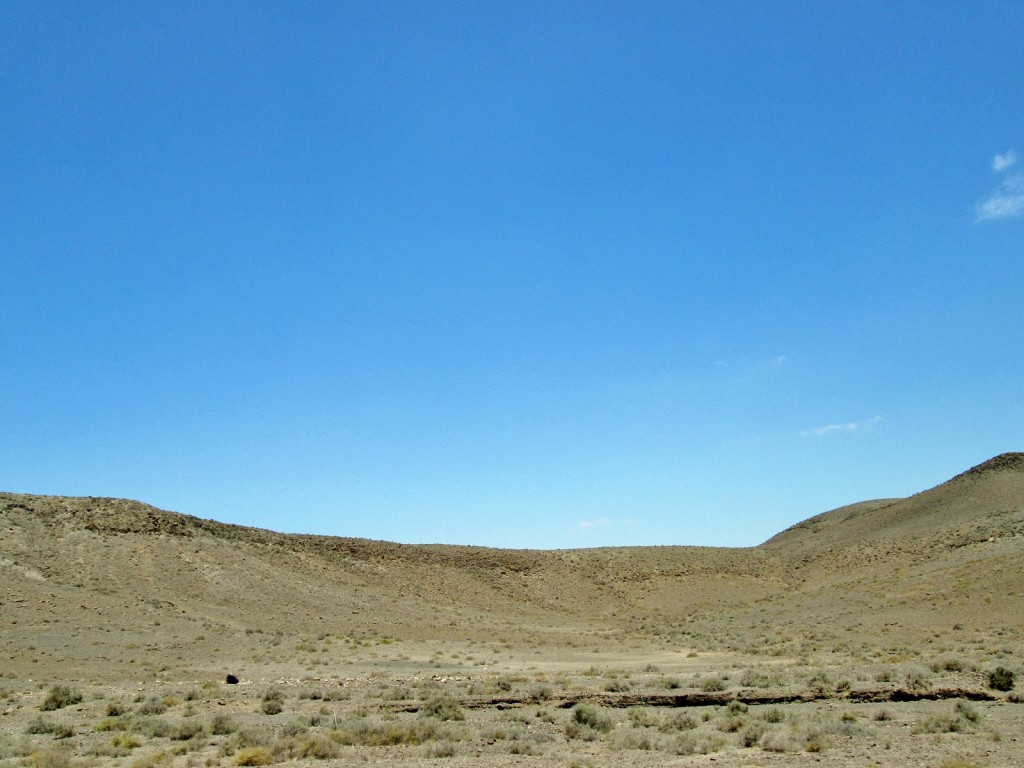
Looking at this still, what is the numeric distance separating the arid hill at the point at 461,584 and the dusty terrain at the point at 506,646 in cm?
32

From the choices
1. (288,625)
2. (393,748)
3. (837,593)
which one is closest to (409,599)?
(288,625)

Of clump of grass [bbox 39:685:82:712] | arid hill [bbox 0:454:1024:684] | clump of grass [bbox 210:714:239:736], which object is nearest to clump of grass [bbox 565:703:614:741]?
clump of grass [bbox 210:714:239:736]

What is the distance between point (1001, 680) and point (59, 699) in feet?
97.0

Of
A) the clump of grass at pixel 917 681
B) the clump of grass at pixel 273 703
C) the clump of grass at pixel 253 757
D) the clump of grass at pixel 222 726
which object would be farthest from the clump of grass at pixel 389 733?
the clump of grass at pixel 917 681

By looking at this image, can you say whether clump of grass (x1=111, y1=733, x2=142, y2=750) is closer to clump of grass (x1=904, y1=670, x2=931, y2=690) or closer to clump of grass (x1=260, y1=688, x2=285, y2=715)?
clump of grass (x1=260, y1=688, x2=285, y2=715)

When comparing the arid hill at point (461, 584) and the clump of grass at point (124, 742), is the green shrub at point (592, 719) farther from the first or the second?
the arid hill at point (461, 584)

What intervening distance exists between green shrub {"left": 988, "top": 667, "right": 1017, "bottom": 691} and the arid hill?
1927 centimetres

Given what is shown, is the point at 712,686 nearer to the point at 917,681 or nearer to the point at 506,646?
the point at 917,681

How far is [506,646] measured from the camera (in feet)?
155

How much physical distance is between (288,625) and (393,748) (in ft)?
123

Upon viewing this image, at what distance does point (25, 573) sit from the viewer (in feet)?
167

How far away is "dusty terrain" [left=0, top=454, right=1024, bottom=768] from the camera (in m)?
17.5

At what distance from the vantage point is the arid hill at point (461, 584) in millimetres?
46031

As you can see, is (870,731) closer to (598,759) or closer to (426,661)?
(598,759)
